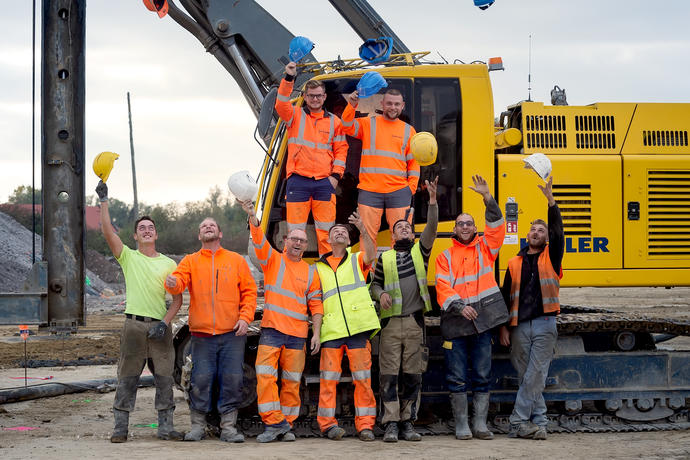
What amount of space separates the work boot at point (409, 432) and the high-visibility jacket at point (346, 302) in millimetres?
934

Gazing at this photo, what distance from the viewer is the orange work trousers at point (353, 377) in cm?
877

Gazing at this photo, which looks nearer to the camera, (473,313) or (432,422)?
(473,313)

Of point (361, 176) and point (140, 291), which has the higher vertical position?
point (361, 176)

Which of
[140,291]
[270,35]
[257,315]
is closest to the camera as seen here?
[140,291]

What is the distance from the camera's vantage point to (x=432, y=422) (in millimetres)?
9664

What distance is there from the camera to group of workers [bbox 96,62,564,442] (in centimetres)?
863

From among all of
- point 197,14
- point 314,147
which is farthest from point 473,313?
point 197,14

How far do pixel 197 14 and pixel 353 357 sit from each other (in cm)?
474

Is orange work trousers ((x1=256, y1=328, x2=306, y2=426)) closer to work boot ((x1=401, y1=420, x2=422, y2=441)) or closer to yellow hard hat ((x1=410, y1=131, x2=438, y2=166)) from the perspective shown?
work boot ((x1=401, y1=420, x2=422, y2=441))

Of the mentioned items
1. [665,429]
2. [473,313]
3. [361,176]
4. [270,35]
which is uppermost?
[270,35]

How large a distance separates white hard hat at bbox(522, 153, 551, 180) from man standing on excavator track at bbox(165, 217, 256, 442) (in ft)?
9.44

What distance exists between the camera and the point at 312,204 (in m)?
8.97

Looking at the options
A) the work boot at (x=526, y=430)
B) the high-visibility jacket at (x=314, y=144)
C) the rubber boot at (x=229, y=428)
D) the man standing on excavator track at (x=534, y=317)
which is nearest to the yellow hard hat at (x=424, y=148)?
the high-visibility jacket at (x=314, y=144)

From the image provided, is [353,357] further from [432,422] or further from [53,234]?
[53,234]
